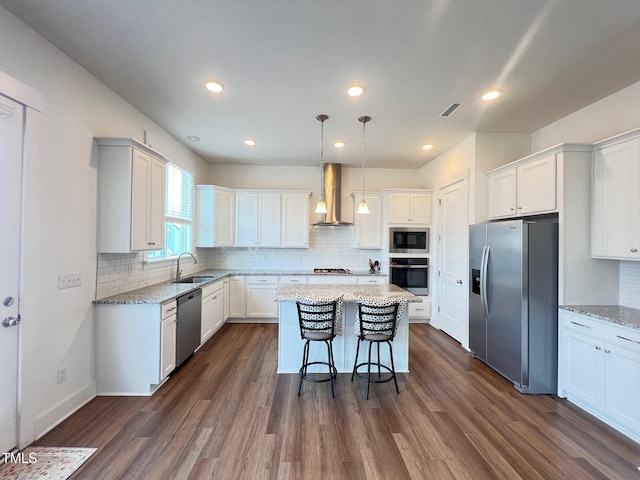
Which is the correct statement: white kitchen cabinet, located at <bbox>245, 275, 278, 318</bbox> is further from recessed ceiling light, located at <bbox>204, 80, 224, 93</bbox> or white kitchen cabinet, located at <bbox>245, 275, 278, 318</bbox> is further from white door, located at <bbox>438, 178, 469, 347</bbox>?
recessed ceiling light, located at <bbox>204, 80, 224, 93</bbox>

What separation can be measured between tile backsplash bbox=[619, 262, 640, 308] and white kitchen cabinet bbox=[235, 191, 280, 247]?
15.1ft

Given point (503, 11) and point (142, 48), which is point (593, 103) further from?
point (142, 48)

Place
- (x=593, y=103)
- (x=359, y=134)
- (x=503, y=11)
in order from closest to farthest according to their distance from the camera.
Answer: (x=503, y=11), (x=593, y=103), (x=359, y=134)

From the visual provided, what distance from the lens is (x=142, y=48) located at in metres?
2.20

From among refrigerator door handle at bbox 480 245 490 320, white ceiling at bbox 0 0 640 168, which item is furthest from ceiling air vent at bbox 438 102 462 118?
refrigerator door handle at bbox 480 245 490 320

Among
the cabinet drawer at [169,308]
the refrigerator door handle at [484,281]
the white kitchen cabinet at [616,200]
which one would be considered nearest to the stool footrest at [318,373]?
the cabinet drawer at [169,308]

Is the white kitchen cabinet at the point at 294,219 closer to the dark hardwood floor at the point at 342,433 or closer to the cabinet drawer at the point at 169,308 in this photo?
the cabinet drawer at the point at 169,308

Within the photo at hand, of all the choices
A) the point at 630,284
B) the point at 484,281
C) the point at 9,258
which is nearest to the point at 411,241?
the point at 484,281

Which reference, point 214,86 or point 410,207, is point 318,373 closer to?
point 214,86

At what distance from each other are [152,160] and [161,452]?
2655mm

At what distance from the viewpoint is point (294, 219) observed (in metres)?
5.38

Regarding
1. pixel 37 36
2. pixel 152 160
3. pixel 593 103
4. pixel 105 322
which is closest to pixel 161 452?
pixel 105 322

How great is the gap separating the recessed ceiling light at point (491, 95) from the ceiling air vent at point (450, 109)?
0.24 meters

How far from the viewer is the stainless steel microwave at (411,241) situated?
512 cm
